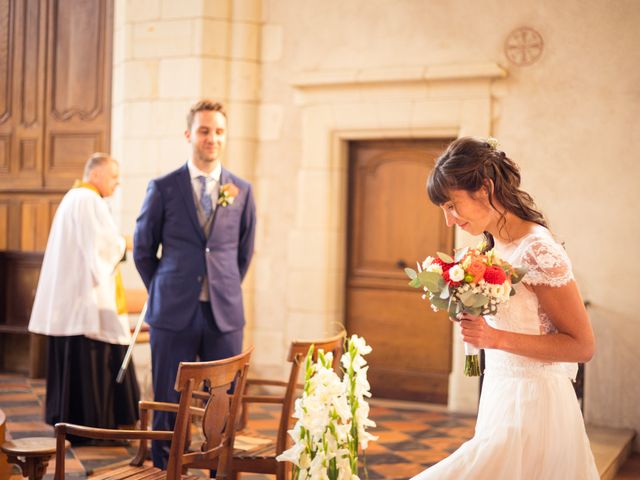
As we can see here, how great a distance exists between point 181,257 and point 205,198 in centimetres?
33

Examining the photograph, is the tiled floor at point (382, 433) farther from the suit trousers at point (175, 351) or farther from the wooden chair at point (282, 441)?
the wooden chair at point (282, 441)

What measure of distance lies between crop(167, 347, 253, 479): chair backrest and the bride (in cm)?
90

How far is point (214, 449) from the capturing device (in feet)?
10.0

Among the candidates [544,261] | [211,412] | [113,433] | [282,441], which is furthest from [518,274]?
[282,441]

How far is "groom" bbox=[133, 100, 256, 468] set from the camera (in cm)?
441

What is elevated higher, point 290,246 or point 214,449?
point 290,246

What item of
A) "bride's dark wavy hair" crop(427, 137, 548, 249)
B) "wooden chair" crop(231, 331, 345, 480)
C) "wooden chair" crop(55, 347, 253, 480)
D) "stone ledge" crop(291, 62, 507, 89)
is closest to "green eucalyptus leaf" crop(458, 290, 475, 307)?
"bride's dark wavy hair" crop(427, 137, 548, 249)

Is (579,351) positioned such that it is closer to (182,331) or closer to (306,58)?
(182,331)

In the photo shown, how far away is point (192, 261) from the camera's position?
177 inches

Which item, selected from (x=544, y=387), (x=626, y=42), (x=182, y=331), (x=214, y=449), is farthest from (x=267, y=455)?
(x=626, y=42)

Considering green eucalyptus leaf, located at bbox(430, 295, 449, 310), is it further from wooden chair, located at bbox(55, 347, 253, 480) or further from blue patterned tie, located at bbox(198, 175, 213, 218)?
blue patterned tie, located at bbox(198, 175, 213, 218)

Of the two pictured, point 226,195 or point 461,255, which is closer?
point 461,255

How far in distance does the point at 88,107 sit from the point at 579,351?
21.5 feet

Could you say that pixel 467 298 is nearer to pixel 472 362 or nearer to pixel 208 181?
pixel 472 362
